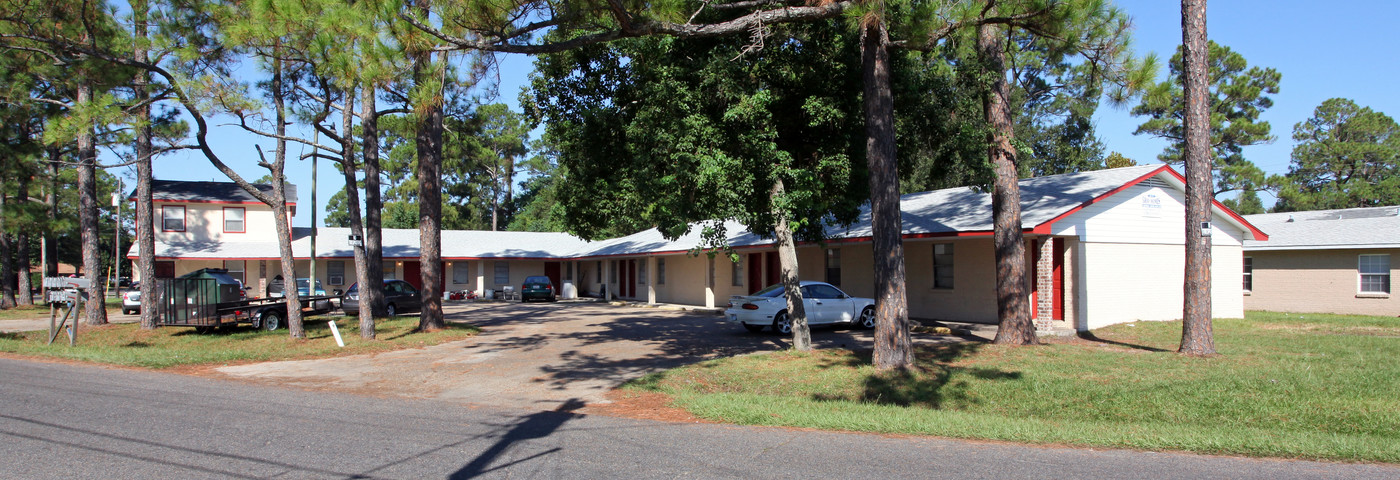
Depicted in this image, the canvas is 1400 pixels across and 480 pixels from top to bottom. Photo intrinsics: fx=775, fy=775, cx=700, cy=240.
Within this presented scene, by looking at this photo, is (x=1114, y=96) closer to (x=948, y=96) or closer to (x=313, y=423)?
(x=948, y=96)

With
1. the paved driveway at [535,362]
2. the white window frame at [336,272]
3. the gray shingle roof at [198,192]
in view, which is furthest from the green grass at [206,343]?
the gray shingle roof at [198,192]

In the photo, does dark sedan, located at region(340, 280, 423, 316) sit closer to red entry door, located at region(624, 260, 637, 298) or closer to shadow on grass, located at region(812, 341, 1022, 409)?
red entry door, located at region(624, 260, 637, 298)

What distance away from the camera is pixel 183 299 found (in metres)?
17.8

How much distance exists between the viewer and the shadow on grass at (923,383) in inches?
380

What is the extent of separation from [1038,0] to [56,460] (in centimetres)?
1188

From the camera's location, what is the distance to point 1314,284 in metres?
23.5

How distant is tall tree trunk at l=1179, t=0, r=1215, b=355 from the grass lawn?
0.56 m

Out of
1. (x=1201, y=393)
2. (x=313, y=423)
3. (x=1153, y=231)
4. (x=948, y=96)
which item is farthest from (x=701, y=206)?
(x=1153, y=231)

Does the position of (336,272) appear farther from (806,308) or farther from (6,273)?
(806,308)

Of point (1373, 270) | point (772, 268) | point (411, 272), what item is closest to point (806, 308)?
point (772, 268)

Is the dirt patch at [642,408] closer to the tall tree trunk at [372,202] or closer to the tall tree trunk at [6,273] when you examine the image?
the tall tree trunk at [372,202]

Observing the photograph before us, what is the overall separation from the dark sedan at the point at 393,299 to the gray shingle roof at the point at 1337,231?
1042 inches

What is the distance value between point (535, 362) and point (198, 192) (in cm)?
3058

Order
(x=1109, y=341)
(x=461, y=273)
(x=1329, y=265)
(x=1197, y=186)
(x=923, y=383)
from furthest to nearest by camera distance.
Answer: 1. (x=461, y=273)
2. (x=1329, y=265)
3. (x=1109, y=341)
4. (x=1197, y=186)
5. (x=923, y=383)
